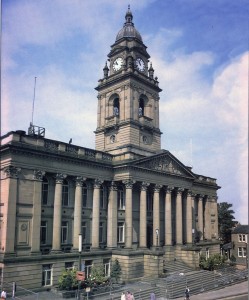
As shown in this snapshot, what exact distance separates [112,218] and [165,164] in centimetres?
996

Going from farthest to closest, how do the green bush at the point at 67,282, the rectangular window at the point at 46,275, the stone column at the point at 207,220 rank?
the stone column at the point at 207,220
the rectangular window at the point at 46,275
the green bush at the point at 67,282

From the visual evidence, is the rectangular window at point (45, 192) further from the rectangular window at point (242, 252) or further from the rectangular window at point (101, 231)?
the rectangular window at point (242, 252)

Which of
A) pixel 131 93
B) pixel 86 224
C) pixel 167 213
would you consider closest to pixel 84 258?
pixel 86 224

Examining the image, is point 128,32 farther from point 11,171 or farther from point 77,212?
point 11,171

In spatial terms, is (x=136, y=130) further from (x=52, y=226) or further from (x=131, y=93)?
(x=52, y=226)

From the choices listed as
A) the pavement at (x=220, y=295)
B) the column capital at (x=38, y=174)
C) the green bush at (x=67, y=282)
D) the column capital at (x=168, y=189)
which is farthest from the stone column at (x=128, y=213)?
the column capital at (x=38, y=174)

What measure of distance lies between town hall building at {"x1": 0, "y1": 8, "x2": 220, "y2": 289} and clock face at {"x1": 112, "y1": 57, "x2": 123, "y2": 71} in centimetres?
15

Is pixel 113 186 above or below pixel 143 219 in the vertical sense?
above

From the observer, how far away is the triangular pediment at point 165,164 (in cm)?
3991

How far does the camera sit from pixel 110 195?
1527 inches

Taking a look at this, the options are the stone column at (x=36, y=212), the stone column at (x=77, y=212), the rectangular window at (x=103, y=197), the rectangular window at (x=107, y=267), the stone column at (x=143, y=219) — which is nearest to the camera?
the stone column at (x=36, y=212)

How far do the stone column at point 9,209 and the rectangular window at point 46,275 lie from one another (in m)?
3.94

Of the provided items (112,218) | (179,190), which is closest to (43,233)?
(112,218)

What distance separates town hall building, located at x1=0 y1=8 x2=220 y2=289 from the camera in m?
29.9
